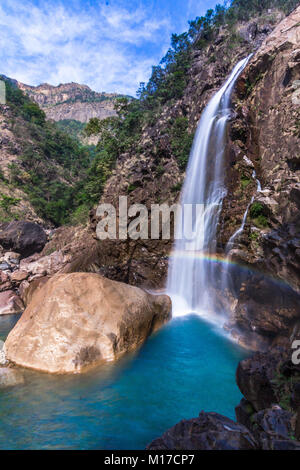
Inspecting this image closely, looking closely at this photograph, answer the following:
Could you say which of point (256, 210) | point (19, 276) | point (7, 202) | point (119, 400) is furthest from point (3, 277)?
point (256, 210)

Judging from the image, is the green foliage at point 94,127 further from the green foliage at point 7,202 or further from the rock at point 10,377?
the rock at point 10,377

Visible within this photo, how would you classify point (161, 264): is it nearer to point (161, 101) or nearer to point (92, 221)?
point (92, 221)

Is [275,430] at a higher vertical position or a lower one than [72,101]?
lower

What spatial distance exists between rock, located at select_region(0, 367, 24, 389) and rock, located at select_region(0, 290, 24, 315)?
8.32 m

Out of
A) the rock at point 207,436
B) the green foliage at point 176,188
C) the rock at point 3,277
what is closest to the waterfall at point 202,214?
the green foliage at point 176,188

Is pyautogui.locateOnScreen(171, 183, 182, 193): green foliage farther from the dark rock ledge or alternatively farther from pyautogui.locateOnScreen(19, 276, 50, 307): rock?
the dark rock ledge

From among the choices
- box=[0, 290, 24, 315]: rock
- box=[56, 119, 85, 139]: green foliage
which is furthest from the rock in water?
box=[56, 119, 85, 139]: green foliage

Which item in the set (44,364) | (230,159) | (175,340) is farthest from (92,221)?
(44,364)

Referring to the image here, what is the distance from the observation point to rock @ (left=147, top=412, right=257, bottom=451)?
8.36 ft

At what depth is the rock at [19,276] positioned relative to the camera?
54.5 feet

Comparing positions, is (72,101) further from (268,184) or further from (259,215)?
(259,215)

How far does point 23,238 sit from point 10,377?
1662cm

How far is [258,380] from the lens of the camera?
13.3ft

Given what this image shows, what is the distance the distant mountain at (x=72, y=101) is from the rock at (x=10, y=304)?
99.1 metres
